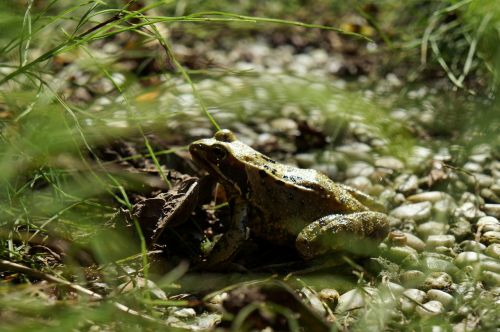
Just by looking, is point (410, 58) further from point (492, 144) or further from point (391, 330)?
point (391, 330)

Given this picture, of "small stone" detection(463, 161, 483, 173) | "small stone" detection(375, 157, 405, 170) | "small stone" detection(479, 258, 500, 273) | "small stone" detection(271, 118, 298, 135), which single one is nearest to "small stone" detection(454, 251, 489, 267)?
"small stone" detection(479, 258, 500, 273)

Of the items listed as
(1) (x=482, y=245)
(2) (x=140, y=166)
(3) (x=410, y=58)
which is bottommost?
(1) (x=482, y=245)

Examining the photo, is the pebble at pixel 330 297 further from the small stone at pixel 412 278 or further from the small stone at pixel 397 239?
the small stone at pixel 397 239

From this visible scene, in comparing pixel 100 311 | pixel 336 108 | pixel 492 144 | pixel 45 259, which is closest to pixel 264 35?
pixel 336 108

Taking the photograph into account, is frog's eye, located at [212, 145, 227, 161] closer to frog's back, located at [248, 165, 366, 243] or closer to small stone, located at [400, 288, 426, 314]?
frog's back, located at [248, 165, 366, 243]

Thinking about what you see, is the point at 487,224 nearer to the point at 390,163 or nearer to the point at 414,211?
the point at 414,211

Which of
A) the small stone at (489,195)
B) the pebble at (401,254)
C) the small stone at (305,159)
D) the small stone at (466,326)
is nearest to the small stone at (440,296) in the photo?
the small stone at (466,326)

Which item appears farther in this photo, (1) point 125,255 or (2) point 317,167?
(2) point 317,167
